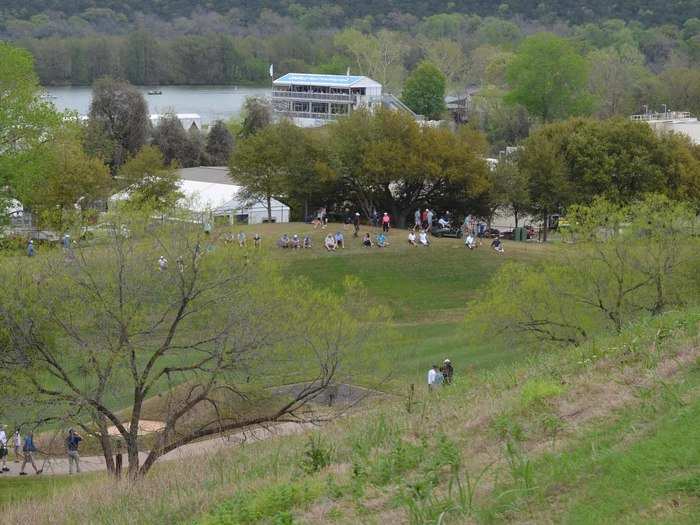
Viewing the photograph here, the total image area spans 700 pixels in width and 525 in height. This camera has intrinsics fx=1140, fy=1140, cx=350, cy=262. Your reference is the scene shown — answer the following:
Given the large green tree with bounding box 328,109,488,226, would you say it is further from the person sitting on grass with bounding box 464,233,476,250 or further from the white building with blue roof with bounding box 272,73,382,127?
the white building with blue roof with bounding box 272,73,382,127

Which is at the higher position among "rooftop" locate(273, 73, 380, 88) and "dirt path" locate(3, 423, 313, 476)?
"rooftop" locate(273, 73, 380, 88)

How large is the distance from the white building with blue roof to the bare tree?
82013 millimetres

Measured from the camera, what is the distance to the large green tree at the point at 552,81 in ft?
320

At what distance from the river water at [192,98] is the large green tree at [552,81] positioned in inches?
1341

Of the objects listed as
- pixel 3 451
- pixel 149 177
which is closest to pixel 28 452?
pixel 3 451

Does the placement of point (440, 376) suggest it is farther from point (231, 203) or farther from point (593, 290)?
point (231, 203)

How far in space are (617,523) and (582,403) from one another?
4.03 m

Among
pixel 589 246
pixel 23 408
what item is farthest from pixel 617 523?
pixel 589 246

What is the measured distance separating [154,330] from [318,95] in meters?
87.8

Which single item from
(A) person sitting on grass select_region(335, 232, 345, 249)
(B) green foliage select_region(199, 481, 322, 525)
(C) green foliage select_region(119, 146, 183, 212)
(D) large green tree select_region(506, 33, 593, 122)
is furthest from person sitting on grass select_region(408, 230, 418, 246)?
(D) large green tree select_region(506, 33, 593, 122)

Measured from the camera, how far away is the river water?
126938 millimetres

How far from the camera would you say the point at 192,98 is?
15038 cm

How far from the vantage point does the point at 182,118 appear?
95.6 meters

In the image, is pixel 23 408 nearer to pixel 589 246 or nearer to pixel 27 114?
pixel 589 246
